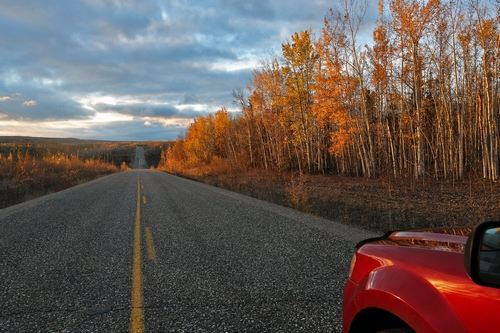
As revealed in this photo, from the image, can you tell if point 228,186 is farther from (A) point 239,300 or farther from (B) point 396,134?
(A) point 239,300

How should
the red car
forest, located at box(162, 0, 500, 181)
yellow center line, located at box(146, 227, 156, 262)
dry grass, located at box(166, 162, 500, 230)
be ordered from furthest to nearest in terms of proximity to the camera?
1. forest, located at box(162, 0, 500, 181)
2. dry grass, located at box(166, 162, 500, 230)
3. yellow center line, located at box(146, 227, 156, 262)
4. the red car

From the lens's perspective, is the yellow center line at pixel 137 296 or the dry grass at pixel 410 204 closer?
the yellow center line at pixel 137 296

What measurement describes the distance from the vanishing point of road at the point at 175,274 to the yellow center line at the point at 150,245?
0.13 ft

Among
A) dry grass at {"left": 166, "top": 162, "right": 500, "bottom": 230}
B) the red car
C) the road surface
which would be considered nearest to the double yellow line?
the red car

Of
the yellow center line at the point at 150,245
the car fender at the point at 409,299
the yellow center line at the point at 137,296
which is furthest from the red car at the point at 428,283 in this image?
the yellow center line at the point at 150,245

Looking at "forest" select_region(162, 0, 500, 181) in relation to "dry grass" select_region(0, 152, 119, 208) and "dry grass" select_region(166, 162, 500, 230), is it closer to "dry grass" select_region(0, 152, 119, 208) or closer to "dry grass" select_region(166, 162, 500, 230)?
"dry grass" select_region(166, 162, 500, 230)

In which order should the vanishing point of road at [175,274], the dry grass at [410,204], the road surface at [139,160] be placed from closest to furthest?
1. the vanishing point of road at [175,274]
2. the dry grass at [410,204]
3. the road surface at [139,160]

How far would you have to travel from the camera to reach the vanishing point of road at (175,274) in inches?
171

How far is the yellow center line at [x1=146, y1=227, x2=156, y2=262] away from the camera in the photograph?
23.5 feet

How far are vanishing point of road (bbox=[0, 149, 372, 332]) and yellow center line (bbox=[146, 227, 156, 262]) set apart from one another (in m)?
0.04

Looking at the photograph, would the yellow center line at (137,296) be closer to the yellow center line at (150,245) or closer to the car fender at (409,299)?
the yellow center line at (150,245)

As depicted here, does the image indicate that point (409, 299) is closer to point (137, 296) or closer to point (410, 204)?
point (137, 296)

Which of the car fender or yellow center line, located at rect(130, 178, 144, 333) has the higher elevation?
the car fender

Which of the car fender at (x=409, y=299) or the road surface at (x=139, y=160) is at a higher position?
the car fender at (x=409, y=299)
